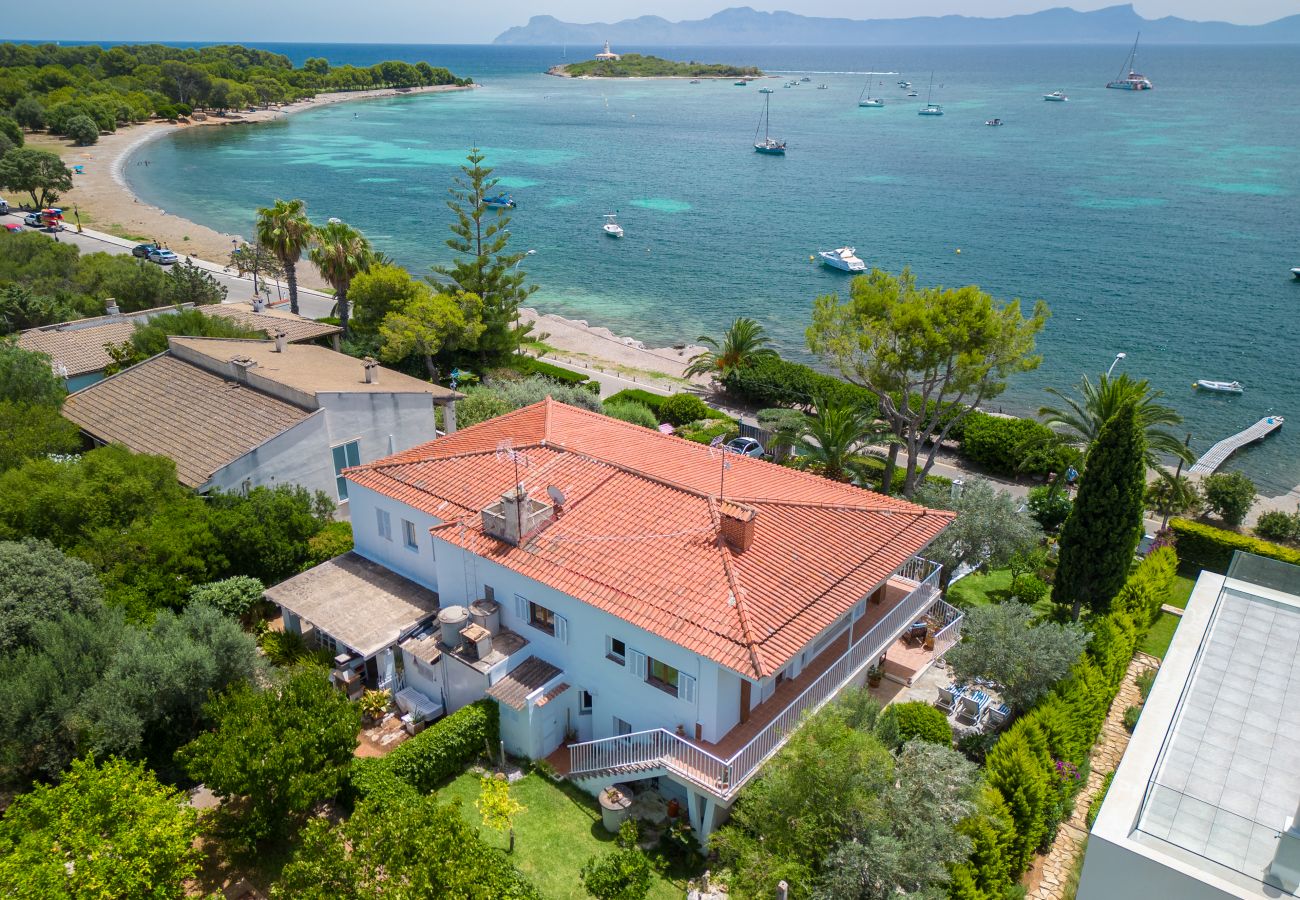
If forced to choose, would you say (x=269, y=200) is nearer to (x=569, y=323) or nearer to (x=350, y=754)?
(x=569, y=323)

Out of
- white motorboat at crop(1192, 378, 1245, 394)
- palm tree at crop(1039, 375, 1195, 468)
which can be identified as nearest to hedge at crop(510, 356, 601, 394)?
palm tree at crop(1039, 375, 1195, 468)

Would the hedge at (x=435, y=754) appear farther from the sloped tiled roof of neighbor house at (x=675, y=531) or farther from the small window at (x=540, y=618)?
the sloped tiled roof of neighbor house at (x=675, y=531)

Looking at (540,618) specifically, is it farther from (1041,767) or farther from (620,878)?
(1041,767)

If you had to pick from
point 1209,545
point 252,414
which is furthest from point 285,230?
point 1209,545

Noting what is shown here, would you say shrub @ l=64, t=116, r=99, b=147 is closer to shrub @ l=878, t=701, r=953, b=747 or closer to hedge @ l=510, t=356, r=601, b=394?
hedge @ l=510, t=356, r=601, b=394

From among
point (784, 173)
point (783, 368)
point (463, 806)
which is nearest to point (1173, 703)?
point (463, 806)
